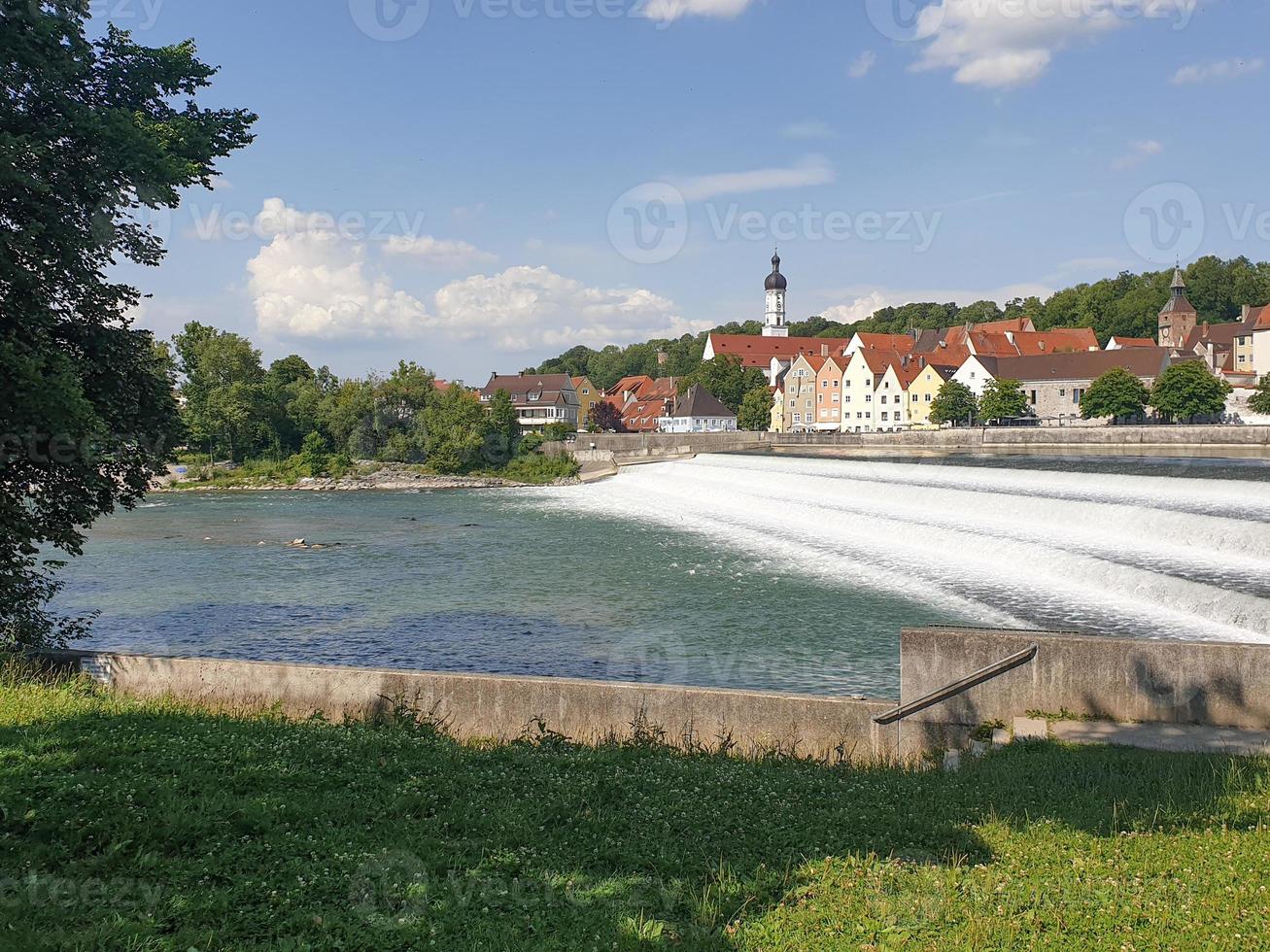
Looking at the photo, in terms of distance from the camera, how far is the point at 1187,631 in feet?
45.7

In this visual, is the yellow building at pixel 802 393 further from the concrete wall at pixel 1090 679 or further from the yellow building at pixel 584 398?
the concrete wall at pixel 1090 679

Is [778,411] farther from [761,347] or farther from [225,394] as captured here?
[225,394]

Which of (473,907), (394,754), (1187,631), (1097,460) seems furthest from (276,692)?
(1097,460)

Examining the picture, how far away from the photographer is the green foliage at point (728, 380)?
11506 centimetres

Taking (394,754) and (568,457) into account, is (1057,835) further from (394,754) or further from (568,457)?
(568,457)

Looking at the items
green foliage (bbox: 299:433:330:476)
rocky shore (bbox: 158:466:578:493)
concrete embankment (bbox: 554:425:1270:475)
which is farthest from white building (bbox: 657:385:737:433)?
green foliage (bbox: 299:433:330:476)

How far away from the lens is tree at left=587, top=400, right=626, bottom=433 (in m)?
122

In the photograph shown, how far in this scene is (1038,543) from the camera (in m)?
20.9

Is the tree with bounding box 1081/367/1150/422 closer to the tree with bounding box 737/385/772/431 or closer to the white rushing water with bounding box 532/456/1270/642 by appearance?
the tree with bounding box 737/385/772/431

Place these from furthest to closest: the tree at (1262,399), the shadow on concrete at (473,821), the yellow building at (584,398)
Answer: the yellow building at (584,398), the tree at (1262,399), the shadow on concrete at (473,821)

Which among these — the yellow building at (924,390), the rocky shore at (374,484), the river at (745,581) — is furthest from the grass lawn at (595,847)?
the yellow building at (924,390)

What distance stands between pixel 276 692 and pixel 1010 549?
17124 mm

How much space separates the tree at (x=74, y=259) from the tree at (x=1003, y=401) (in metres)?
75.9

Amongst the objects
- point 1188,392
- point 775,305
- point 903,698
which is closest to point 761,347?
point 775,305
